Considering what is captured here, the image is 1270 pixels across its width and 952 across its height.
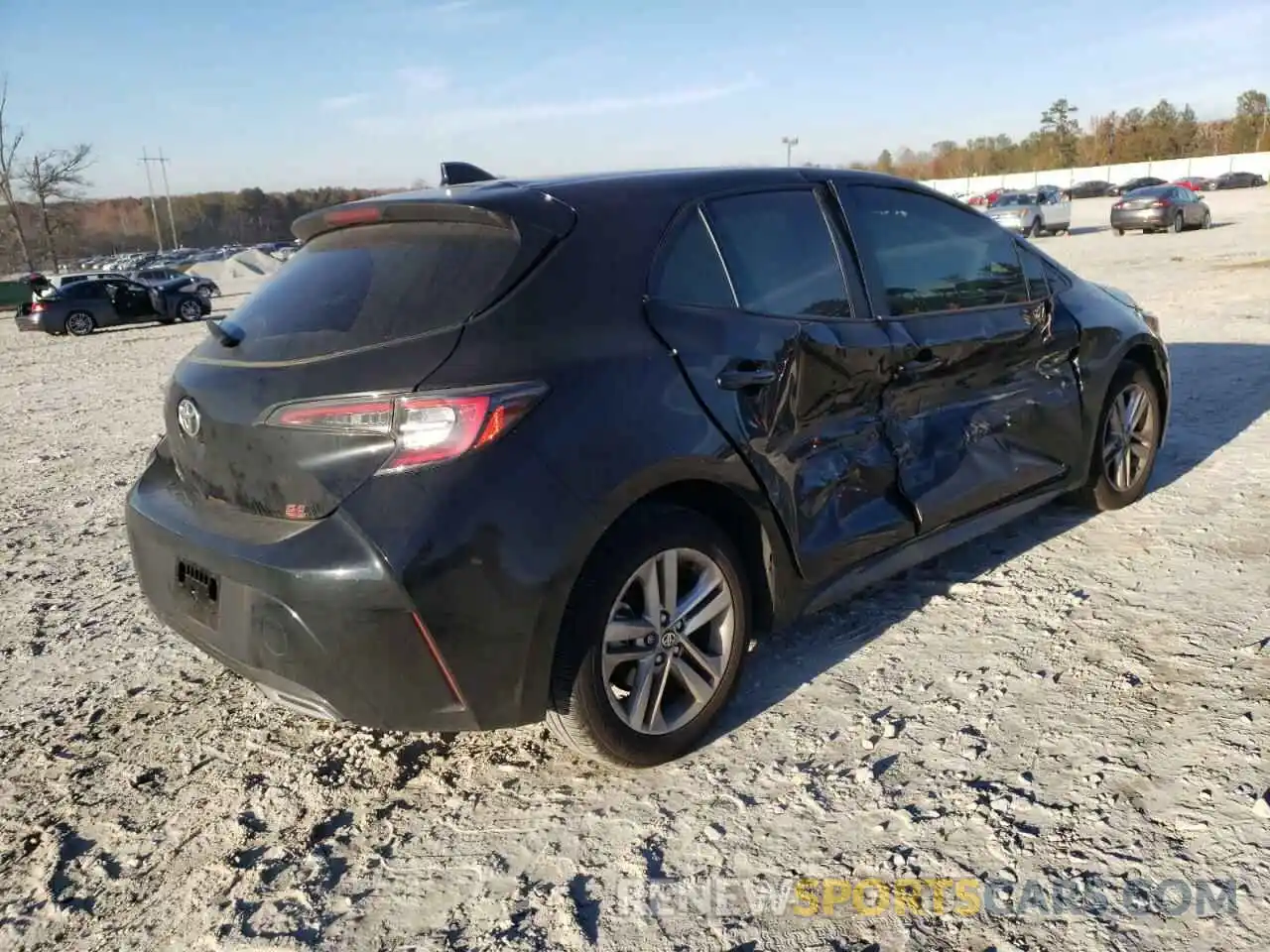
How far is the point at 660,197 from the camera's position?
314cm

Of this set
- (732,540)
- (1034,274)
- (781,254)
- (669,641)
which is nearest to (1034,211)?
(1034,274)

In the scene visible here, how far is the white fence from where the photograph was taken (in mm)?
78812

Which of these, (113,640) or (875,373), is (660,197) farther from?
(113,640)

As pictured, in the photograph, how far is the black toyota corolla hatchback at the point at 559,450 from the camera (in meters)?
2.50

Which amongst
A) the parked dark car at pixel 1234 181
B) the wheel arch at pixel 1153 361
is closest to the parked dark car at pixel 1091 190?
the parked dark car at pixel 1234 181

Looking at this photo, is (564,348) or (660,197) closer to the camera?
(564,348)

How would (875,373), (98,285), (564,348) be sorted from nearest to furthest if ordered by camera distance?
1. (564,348)
2. (875,373)
3. (98,285)

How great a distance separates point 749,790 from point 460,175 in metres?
2.27

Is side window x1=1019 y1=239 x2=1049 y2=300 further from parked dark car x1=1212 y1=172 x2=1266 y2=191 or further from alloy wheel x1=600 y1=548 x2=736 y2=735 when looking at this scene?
parked dark car x1=1212 y1=172 x2=1266 y2=191

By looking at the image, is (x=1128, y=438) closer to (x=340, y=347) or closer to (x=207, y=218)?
(x=340, y=347)

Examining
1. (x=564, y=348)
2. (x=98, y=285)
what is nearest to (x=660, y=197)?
(x=564, y=348)

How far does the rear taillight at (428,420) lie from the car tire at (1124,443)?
10.9ft

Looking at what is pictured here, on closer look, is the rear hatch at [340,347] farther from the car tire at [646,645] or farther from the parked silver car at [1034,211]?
the parked silver car at [1034,211]

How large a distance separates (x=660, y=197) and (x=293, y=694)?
1.82m
